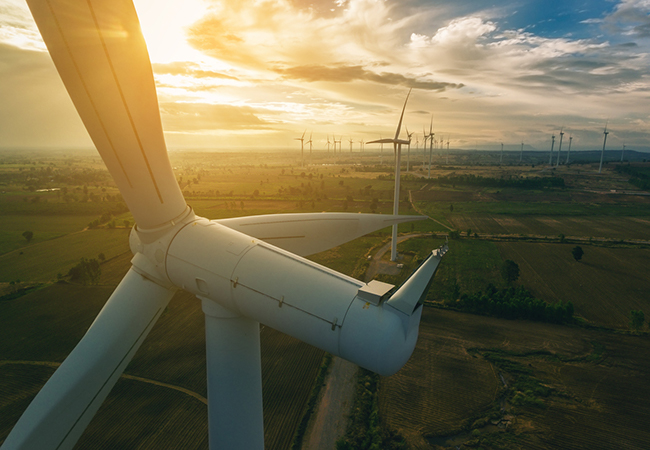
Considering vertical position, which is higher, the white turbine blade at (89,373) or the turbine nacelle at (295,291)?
the turbine nacelle at (295,291)

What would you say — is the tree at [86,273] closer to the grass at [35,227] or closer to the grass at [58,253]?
the grass at [58,253]

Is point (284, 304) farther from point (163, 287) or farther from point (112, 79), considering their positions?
point (112, 79)

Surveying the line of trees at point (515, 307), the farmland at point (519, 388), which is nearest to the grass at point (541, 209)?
the line of trees at point (515, 307)

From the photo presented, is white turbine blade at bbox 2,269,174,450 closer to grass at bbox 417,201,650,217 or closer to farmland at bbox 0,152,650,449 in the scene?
farmland at bbox 0,152,650,449

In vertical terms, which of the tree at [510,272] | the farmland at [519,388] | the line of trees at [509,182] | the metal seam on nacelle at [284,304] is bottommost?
the farmland at [519,388]

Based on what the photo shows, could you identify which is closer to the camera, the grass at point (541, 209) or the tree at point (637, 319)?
the tree at point (637, 319)

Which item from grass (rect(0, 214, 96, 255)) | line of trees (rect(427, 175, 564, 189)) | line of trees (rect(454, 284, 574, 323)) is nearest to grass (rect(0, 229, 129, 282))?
grass (rect(0, 214, 96, 255))
